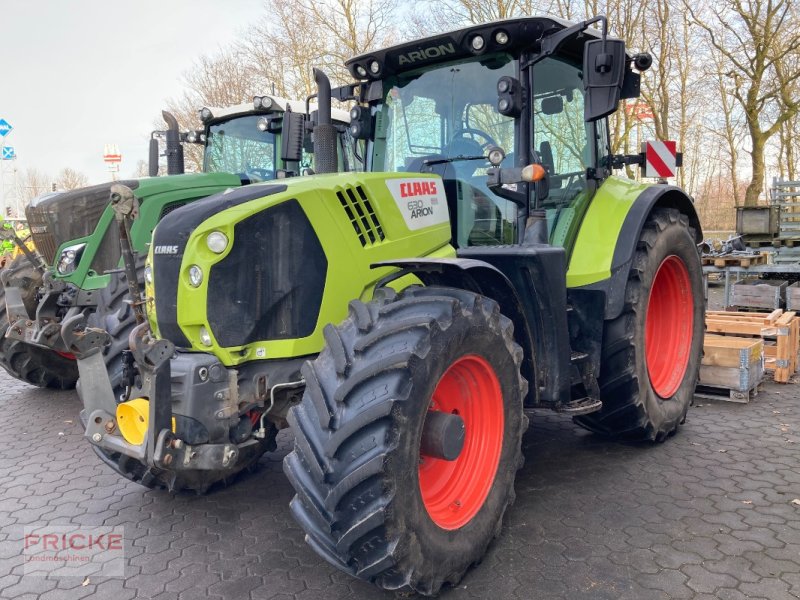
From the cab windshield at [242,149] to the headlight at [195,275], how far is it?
4.83 meters

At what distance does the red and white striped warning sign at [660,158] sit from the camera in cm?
516

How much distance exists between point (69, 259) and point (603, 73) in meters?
4.79

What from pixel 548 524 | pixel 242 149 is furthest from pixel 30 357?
pixel 548 524

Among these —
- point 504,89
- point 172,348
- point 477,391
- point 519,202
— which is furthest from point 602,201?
point 172,348

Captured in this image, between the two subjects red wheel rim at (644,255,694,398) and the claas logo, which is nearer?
the claas logo

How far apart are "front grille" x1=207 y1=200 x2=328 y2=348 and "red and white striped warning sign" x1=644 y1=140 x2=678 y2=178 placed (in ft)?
10.3

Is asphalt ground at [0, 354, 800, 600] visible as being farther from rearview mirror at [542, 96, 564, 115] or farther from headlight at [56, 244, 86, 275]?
rearview mirror at [542, 96, 564, 115]

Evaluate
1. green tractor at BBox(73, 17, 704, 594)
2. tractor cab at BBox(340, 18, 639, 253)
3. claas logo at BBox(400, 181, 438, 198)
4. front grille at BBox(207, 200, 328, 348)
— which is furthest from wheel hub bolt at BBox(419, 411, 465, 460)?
tractor cab at BBox(340, 18, 639, 253)

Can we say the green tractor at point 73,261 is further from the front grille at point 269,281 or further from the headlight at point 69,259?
the front grille at point 269,281

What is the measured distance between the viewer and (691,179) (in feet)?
84.0

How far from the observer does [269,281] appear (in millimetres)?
2936

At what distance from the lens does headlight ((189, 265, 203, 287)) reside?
2.82m

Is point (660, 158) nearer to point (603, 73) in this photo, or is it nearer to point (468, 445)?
point (603, 73)

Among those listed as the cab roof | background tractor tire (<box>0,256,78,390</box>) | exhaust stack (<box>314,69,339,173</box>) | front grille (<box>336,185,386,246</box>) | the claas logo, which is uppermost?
the cab roof
